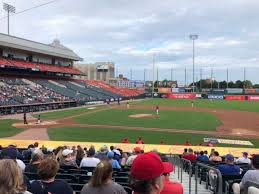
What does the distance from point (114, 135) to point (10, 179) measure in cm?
Answer: 2872

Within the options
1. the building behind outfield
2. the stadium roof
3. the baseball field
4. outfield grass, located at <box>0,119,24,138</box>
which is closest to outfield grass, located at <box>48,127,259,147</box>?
the baseball field

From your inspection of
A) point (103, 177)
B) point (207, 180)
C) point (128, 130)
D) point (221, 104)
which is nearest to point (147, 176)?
point (103, 177)

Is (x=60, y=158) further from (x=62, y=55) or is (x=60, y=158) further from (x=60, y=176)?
(x=62, y=55)

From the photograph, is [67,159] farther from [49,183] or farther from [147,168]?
[147,168]

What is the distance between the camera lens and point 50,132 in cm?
3394

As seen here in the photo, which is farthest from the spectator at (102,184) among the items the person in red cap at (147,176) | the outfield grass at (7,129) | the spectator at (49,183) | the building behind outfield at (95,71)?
the building behind outfield at (95,71)

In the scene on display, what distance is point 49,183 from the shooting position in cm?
520

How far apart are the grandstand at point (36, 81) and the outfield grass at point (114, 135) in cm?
1889

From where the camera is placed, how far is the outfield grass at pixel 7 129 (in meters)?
32.7

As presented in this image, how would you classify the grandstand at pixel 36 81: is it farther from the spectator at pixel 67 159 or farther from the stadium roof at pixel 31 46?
the spectator at pixel 67 159

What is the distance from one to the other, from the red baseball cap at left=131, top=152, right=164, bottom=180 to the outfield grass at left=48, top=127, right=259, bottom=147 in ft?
82.3

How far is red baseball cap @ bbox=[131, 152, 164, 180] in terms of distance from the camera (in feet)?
9.62

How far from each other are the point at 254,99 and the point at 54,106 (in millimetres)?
62802

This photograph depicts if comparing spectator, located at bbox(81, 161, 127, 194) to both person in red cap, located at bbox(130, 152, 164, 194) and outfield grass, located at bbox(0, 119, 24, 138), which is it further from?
outfield grass, located at bbox(0, 119, 24, 138)
